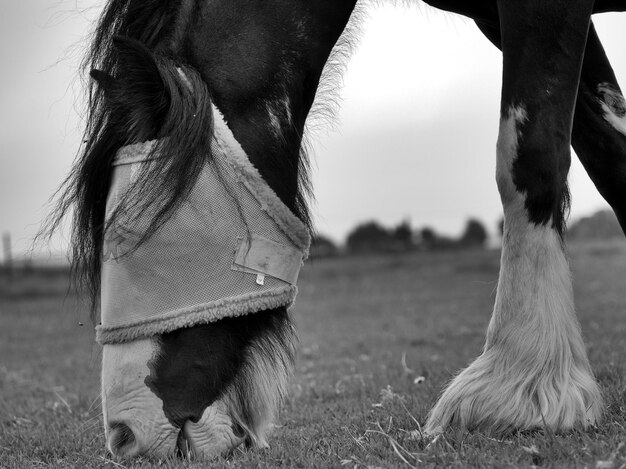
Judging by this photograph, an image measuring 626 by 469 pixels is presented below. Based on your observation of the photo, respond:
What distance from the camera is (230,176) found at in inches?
A: 100.0

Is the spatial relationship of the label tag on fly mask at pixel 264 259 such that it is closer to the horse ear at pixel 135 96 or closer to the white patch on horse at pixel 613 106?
the horse ear at pixel 135 96

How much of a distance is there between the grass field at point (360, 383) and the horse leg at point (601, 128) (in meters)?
0.66

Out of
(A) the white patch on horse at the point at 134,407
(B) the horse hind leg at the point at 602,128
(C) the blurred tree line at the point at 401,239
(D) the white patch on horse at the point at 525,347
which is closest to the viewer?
(A) the white patch on horse at the point at 134,407

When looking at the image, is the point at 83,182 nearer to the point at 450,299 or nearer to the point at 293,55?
the point at 293,55

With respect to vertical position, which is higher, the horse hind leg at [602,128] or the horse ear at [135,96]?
the horse ear at [135,96]

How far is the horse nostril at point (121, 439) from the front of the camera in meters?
2.47

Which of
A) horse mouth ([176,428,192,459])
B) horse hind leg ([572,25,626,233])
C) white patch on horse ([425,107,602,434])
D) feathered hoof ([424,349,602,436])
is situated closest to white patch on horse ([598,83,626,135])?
horse hind leg ([572,25,626,233])

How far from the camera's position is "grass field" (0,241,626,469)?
249 centimetres

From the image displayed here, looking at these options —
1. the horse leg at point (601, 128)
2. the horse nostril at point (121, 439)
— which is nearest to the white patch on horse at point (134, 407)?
the horse nostril at point (121, 439)

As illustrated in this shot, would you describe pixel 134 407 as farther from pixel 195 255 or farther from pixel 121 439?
pixel 195 255

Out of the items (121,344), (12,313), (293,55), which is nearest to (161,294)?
(121,344)

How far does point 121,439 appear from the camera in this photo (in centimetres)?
249

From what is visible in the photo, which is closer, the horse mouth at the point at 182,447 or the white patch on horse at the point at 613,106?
the horse mouth at the point at 182,447

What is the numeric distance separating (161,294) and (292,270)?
45 cm
